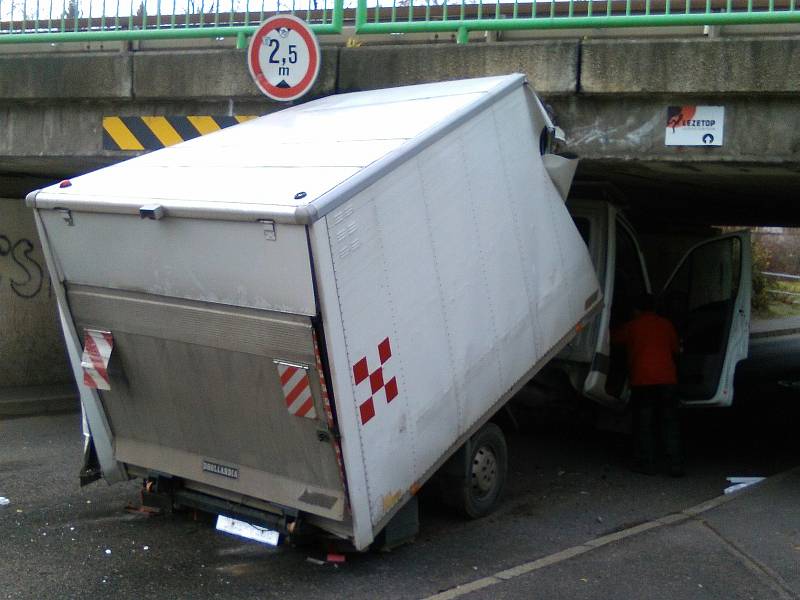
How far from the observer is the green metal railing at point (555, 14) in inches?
269

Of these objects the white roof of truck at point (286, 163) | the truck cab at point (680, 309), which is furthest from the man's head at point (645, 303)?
the white roof of truck at point (286, 163)

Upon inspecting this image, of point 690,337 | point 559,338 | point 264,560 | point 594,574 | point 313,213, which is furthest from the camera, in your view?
point 690,337

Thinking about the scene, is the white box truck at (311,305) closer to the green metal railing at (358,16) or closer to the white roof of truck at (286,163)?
the white roof of truck at (286,163)

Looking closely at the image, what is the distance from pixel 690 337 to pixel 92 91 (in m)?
5.95

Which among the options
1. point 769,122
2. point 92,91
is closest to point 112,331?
point 92,91

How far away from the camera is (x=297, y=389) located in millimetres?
4797

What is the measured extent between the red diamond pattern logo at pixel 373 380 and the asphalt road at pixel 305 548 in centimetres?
107

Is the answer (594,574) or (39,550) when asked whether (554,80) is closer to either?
(594,574)

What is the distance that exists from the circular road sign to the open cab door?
4000 millimetres

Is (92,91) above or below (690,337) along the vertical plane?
above

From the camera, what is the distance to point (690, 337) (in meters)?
9.07

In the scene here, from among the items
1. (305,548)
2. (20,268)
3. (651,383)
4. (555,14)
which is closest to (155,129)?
(20,268)

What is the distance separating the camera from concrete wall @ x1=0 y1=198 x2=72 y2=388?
34.4 feet

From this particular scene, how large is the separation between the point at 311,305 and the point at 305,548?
1.99 meters
